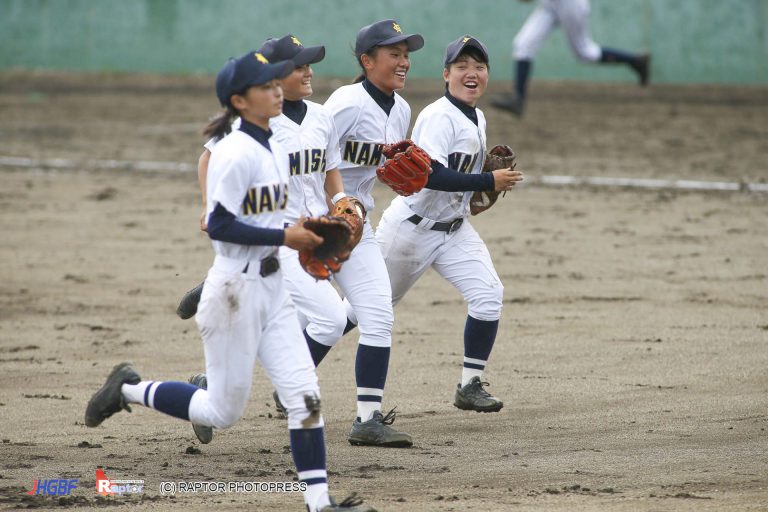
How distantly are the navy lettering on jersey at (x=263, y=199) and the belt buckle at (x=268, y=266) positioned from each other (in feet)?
0.55

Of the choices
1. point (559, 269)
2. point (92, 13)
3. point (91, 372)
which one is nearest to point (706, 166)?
point (559, 269)

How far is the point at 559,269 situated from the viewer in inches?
343

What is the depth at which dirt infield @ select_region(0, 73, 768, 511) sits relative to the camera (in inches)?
176

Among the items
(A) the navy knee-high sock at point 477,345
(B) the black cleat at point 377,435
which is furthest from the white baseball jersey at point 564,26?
(B) the black cleat at point 377,435

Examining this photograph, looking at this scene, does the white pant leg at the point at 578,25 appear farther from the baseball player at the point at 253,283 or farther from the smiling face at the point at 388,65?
the baseball player at the point at 253,283

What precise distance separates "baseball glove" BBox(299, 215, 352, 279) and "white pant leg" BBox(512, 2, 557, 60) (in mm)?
10747

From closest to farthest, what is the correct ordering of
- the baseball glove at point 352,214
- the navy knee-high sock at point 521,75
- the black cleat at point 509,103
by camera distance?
the baseball glove at point 352,214 < the black cleat at point 509,103 < the navy knee-high sock at point 521,75

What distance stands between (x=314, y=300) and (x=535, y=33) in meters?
10.4

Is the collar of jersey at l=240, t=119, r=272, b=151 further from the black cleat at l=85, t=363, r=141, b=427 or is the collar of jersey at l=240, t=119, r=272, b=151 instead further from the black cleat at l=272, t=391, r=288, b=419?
the black cleat at l=272, t=391, r=288, b=419

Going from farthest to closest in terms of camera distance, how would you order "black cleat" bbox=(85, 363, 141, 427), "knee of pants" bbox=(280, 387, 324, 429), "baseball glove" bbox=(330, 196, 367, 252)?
"baseball glove" bbox=(330, 196, 367, 252), "black cleat" bbox=(85, 363, 141, 427), "knee of pants" bbox=(280, 387, 324, 429)

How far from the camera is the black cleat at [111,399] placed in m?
4.38

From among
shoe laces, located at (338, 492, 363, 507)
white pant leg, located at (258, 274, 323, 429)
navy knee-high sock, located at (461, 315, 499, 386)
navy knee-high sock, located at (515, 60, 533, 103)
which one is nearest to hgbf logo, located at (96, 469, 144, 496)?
white pant leg, located at (258, 274, 323, 429)

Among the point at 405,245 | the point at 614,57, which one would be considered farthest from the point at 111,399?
the point at 614,57

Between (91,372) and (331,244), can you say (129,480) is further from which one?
(91,372)
